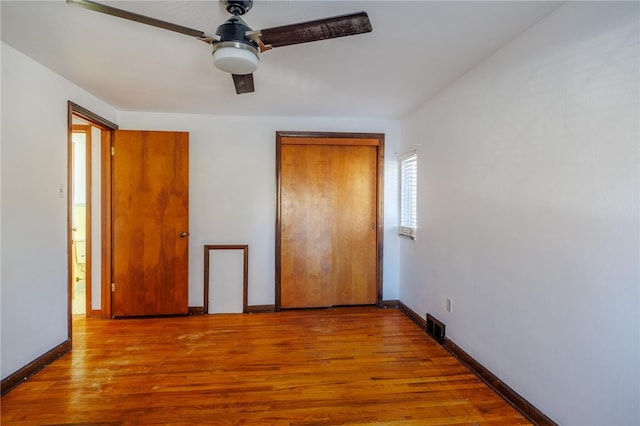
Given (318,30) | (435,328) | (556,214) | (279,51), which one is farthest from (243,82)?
(435,328)

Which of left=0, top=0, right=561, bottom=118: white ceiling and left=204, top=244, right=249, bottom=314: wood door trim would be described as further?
left=204, top=244, right=249, bottom=314: wood door trim

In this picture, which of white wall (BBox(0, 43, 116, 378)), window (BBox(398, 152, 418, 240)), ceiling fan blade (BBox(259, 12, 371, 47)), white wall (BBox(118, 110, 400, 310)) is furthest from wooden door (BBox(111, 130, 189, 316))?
window (BBox(398, 152, 418, 240))

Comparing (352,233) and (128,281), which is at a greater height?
(352,233)

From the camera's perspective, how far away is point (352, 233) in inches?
157

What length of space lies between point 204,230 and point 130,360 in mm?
1553

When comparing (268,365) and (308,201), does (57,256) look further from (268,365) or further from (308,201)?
(308,201)

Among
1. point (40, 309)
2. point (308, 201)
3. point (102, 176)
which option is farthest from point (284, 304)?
point (102, 176)

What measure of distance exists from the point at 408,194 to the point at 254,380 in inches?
100

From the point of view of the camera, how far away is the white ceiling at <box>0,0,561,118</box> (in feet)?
5.74

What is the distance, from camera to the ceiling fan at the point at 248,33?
152cm

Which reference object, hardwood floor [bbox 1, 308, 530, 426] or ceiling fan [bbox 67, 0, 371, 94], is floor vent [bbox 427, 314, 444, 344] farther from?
ceiling fan [bbox 67, 0, 371, 94]

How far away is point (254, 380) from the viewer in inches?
91.0

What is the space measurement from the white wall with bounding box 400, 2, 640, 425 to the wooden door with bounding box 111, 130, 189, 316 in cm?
284

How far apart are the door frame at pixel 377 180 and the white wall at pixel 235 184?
0.07m
